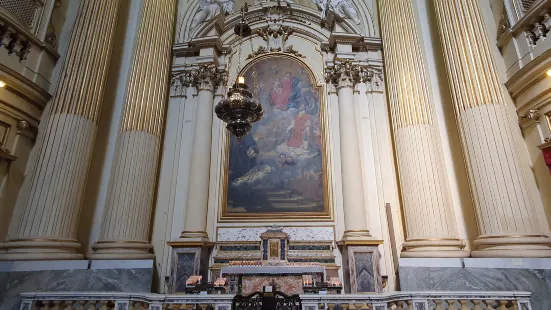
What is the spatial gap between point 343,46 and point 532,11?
348cm

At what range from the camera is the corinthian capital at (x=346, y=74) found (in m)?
7.72

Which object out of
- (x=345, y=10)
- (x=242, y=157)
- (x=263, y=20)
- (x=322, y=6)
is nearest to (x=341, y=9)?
(x=345, y=10)

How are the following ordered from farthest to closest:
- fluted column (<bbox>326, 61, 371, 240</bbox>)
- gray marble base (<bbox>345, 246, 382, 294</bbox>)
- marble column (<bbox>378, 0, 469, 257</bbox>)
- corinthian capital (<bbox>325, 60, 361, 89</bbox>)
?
corinthian capital (<bbox>325, 60, 361, 89</bbox>), fluted column (<bbox>326, 61, 371, 240</bbox>), gray marble base (<bbox>345, 246, 382, 294</bbox>), marble column (<bbox>378, 0, 469, 257</bbox>)

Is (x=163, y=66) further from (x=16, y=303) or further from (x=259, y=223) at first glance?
(x=16, y=303)

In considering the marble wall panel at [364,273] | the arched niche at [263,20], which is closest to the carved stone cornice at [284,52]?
the arched niche at [263,20]

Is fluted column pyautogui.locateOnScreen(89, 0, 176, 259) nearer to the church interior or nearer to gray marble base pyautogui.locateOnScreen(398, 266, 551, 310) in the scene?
the church interior

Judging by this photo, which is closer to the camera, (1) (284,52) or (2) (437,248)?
(2) (437,248)

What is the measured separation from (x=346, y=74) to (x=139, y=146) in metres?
4.48

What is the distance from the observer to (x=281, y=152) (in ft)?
24.7

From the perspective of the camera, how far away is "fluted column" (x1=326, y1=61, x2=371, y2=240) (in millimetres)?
6695

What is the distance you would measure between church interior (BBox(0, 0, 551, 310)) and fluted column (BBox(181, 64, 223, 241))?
43 mm

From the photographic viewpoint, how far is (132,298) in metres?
3.99

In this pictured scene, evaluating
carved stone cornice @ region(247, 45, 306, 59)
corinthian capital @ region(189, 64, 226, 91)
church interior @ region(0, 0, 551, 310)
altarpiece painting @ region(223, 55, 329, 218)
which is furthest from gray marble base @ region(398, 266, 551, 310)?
corinthian capital @ region(189, 64, 226, 91)

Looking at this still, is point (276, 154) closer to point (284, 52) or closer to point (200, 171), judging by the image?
point (200, 171)
